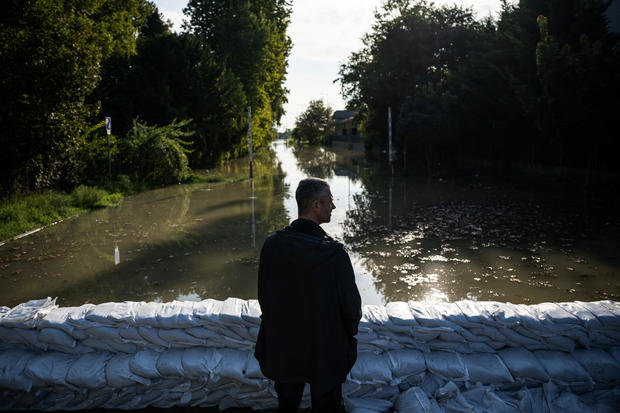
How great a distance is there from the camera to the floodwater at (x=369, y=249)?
581cm

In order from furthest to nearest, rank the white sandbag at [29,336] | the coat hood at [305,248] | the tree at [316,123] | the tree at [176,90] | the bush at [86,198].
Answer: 1. the tree at [316,123]
2. the tree at [176,90]
3. the bush at [86,198]
4. the white sandbag at [29,336]
5. the coat hood at [305,248]

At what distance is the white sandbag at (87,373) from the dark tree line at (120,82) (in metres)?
10.3

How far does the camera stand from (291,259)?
84.3 inches

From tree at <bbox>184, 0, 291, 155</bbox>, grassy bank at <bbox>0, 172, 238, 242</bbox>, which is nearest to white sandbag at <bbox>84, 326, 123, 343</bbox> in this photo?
grassy bank at <bbox>0, 172, 238, 242</bbox>

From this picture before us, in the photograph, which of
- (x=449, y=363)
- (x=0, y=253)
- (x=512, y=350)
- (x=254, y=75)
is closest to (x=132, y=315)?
(x=449, y=363)

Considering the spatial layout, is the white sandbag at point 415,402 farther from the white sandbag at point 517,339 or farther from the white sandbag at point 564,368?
the white sandbag at point 564,368

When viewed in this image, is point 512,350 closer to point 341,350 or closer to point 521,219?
point 341,350

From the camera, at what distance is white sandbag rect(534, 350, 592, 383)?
10.7 feet

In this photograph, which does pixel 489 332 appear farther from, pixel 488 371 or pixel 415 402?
pixel 415 402

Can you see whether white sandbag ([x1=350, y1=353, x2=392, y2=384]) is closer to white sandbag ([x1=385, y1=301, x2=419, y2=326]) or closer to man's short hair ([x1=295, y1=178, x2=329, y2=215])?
white sandbag ([x1=385, y1=301, x2=419, y2=326])

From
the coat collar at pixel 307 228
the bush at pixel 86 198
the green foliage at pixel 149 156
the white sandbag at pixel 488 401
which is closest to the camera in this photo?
the coat collar at pixel 307 228

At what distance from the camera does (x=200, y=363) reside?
11.1 feet

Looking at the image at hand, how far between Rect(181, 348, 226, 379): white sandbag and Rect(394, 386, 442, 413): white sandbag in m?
1.38

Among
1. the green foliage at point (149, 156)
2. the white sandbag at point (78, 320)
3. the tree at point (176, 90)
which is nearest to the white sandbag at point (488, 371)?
the white sandbag at point (78, 320)
